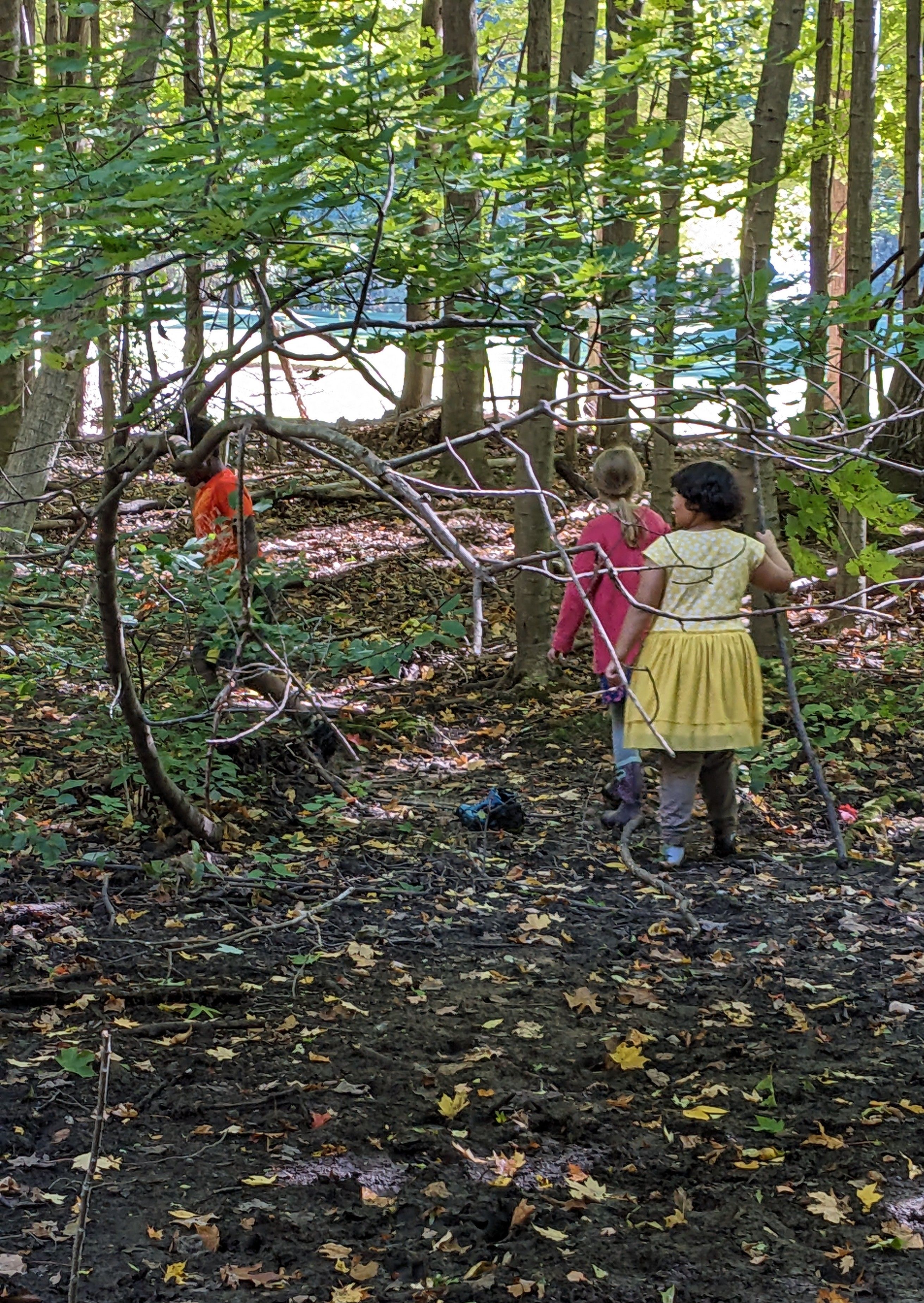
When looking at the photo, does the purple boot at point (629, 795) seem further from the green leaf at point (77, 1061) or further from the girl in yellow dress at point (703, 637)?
the green leaf at point (77, 1061)

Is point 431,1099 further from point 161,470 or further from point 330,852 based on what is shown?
point 161,470

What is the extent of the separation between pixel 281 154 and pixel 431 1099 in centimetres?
261

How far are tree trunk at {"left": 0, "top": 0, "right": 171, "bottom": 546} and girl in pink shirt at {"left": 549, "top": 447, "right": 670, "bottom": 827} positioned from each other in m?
2.37

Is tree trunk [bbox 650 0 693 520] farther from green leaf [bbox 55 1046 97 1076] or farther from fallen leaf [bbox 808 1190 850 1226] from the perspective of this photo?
green leaf [bbox 55 1046 97 1076]

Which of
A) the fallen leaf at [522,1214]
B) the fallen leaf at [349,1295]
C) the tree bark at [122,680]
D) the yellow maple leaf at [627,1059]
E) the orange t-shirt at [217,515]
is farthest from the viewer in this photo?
the orange t-shirt at [217,515]

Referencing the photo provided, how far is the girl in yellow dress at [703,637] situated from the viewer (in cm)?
491

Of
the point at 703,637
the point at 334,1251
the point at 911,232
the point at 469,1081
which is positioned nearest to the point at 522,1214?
the point at 334,1251

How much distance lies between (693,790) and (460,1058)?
199cm

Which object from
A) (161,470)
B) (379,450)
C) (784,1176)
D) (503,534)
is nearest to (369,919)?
(784,1176)

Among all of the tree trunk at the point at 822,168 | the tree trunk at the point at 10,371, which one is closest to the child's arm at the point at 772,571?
the tree trunk at the point at 10,371

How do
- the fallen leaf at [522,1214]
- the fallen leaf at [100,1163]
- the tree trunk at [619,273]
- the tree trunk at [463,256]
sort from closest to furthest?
the fallen leaf at [522,1214] < the fallen leaf at [100,1163] < the tree trunk at [463,256] < the tree trunk at [619,273]

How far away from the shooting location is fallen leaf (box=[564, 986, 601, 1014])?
3.96 meters

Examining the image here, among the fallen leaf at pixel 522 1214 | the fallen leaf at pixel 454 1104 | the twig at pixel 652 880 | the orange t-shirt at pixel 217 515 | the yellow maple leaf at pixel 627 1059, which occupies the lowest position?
the twig at pixel 652 880

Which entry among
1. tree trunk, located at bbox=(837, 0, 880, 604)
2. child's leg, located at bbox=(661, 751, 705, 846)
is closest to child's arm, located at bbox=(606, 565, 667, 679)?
child's leg, located at bbox=(661, 751, 705, 846)
